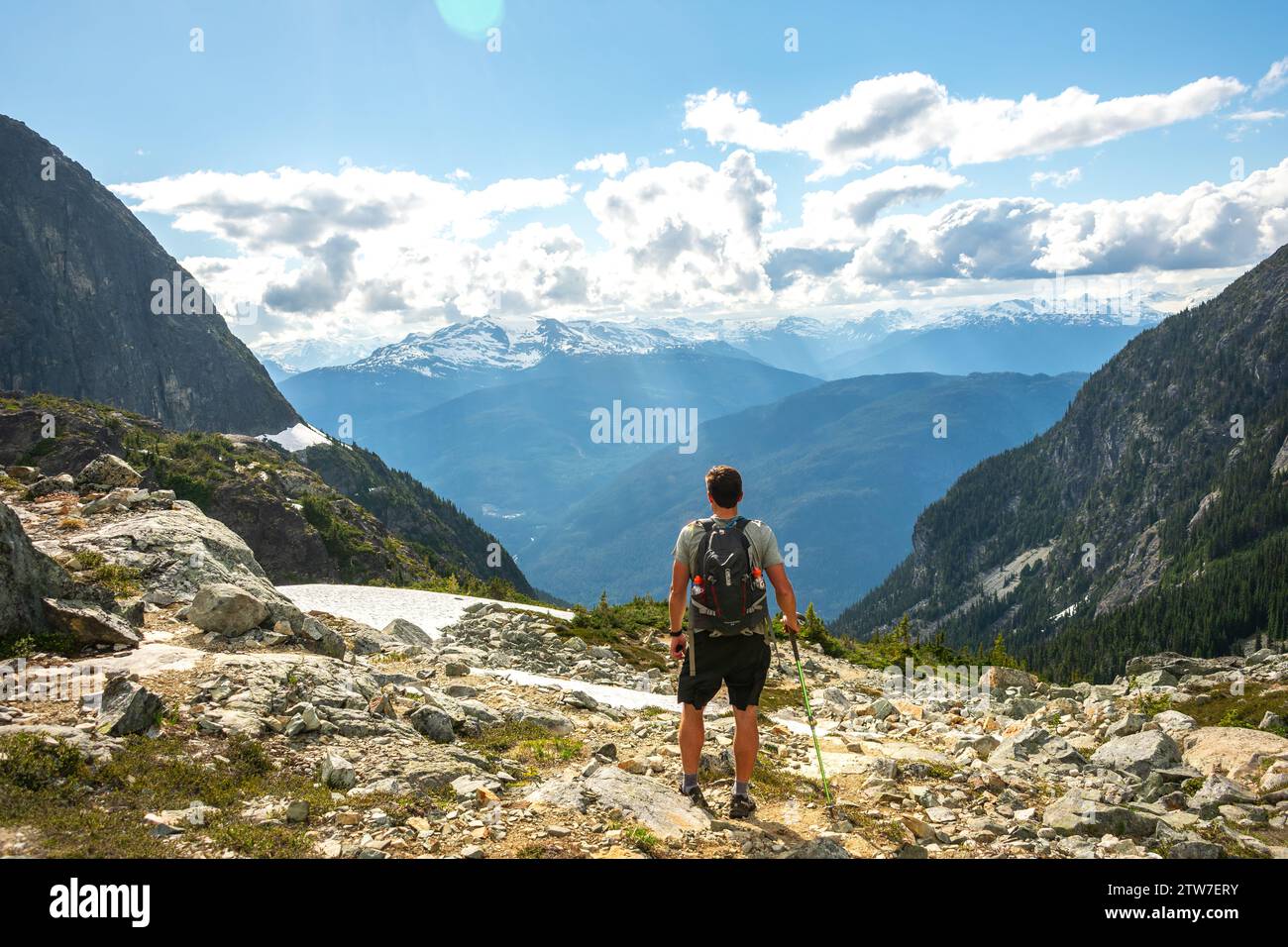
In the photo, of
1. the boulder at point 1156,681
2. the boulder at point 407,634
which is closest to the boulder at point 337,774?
the boulder at point 407,634

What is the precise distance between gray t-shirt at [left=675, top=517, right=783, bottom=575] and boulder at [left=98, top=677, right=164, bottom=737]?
20.4 feet

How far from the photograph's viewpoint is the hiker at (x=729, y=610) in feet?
25.1

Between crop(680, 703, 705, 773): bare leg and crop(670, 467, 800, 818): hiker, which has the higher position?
crop(670, 467, 800, 818): hiker

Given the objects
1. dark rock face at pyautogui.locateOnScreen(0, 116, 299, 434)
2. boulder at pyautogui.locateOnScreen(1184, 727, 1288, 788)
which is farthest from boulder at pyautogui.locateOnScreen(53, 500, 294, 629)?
dark rock face at pyautogui.locateOnScreen(0, 116, 299, 434)

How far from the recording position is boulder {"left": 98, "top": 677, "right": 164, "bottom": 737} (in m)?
7.95

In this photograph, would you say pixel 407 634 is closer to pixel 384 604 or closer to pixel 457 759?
pixel 384 604

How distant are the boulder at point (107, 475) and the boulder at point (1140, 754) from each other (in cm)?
2255

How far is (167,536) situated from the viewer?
15289mm

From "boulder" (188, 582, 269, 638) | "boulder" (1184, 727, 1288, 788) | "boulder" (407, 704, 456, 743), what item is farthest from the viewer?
"boulder" (188, 582, 269, 638)

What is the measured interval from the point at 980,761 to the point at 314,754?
963cm

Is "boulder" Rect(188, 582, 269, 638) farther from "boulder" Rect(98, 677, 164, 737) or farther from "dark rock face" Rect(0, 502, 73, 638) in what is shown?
"boulder" Rect(98, 677, 164, 737)
